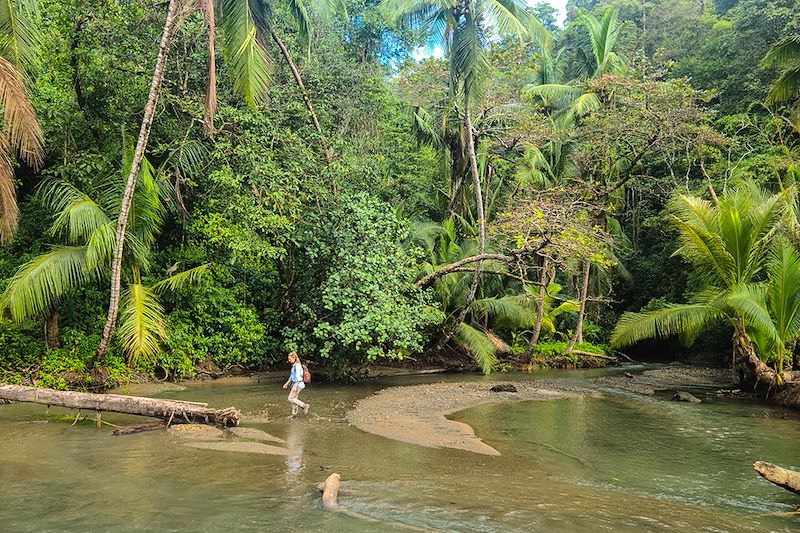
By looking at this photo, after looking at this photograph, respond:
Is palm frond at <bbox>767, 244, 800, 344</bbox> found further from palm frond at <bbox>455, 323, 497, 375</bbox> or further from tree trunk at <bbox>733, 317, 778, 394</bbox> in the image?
palm frond at <bbox>455, 323, 497, 375</bbox>

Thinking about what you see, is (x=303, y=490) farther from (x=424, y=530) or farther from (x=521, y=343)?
(x=521, y=343)

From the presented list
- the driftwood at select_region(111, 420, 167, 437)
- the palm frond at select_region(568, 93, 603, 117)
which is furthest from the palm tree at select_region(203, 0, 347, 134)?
the palm frond at select_region(568, 93, 603, 117)

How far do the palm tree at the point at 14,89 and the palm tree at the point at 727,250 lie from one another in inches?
584

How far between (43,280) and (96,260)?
41.6 inches

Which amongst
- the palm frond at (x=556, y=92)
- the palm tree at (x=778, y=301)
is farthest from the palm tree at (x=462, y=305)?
the palm frond at (x=556, y=92)

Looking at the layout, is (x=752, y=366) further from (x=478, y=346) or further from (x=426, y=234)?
(x=426, y=234)

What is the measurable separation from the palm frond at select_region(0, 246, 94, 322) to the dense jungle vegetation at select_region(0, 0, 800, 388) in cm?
4

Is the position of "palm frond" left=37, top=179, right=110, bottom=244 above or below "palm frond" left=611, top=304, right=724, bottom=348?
above

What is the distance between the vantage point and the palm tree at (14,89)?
10273 millimetres

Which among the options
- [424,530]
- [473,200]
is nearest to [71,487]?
[424,530]

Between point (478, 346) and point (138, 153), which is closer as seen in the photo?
point (138, 153)

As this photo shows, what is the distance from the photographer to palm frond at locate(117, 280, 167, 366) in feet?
39.3

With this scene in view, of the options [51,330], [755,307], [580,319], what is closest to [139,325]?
[51,330]

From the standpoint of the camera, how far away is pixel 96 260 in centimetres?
1247
